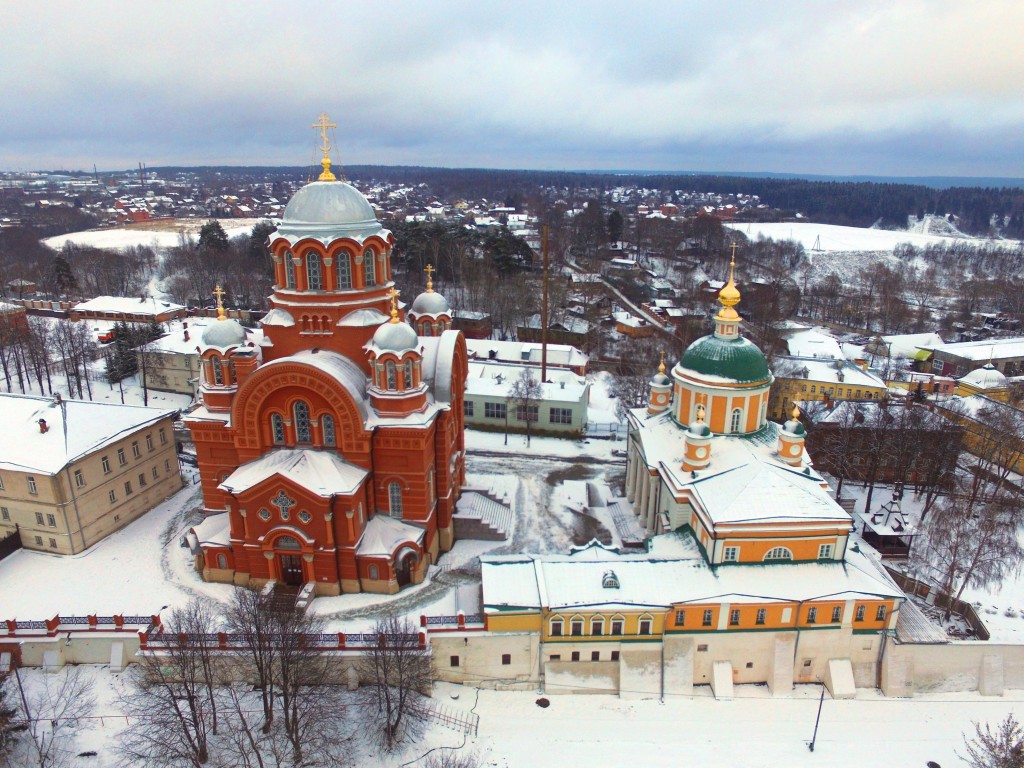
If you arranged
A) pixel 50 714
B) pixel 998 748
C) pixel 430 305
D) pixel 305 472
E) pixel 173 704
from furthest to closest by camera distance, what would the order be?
pixel 430 305 < pixel 305 472 < pixel 50 714 < pixel 173 704 < pixel 998 748

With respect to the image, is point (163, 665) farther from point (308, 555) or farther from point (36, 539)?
point (36, 539)

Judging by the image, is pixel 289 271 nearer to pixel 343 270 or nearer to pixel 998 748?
pixel 343 270

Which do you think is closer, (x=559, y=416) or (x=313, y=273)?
(x=313, y=273)

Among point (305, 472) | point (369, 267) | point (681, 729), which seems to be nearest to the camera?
point (681, 729)

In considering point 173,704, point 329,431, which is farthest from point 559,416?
point 173,704

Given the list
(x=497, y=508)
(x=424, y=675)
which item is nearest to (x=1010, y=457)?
(x=497, y=508)

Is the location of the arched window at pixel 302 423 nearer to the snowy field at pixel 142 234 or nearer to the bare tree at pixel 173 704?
the bare tree at pixel 173 704

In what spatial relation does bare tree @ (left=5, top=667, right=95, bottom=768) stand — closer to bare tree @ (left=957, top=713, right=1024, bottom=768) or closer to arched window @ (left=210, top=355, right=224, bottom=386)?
arched window @ (left=210, top=355, right=224, bottom=386)
